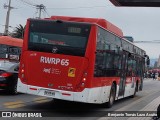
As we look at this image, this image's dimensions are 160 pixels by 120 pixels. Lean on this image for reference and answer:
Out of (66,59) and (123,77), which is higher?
(66,59)

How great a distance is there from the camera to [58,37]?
1337cm

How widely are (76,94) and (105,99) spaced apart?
2.47 m

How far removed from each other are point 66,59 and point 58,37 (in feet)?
2.68

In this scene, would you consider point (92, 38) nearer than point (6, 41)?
Yes

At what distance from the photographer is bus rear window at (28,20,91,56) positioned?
42.8ft

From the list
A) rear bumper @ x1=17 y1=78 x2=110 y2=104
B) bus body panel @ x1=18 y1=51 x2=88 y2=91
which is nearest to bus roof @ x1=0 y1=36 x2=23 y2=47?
bus body panel @ x1=18 y1=51 x2=88 y2=91

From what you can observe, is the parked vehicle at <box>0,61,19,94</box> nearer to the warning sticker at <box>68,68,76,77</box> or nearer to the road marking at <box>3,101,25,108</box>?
the road marking at <box>3,101,25,108</box>

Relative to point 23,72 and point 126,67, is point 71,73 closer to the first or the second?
point 23,72

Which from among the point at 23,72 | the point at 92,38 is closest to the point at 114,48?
the point at 92,38

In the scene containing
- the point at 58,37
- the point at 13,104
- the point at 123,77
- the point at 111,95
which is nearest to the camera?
the point at 58,37

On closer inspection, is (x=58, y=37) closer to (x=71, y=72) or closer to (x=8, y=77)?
(x=71, y=72)

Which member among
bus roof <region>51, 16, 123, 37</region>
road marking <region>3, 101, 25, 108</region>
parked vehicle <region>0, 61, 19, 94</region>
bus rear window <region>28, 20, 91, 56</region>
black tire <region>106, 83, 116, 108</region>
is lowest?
road marking <region>3, 101, 25, 108</region>

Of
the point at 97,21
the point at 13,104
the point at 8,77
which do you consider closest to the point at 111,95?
→ the point at 97,21

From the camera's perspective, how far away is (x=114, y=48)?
51.1ft
